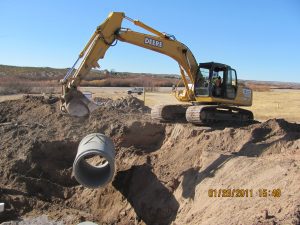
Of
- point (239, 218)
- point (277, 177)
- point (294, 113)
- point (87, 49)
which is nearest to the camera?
point (239, 218)

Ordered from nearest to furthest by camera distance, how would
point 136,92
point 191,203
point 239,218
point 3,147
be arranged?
point 239,218, point 191,203, point 3,147, point 136,92

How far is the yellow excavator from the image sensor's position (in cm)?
1181

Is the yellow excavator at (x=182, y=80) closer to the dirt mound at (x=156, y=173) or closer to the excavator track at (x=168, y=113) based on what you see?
the excavator track at (x=168, y=113)

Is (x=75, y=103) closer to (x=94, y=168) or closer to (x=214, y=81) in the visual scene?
(x=94, y=168)

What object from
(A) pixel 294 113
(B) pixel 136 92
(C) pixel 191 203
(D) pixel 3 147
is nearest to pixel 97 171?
(C) pixel 191 203

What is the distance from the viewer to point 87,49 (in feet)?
39.2

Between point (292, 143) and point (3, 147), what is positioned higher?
point (292, 143)

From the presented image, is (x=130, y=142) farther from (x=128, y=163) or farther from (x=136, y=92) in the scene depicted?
(x=136, y=92)

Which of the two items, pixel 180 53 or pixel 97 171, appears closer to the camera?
pixel 97 171

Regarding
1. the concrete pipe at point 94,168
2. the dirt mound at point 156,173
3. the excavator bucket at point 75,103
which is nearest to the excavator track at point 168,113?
the dirt mound at point 156,173

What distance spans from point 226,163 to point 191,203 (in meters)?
1.20

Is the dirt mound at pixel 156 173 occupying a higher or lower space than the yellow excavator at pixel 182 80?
lower

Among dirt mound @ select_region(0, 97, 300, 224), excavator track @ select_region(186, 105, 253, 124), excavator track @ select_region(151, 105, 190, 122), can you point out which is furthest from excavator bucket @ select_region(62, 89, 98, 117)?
excavator track @ select_region(151, 105, 190, 122)

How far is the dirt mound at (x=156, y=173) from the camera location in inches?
327
